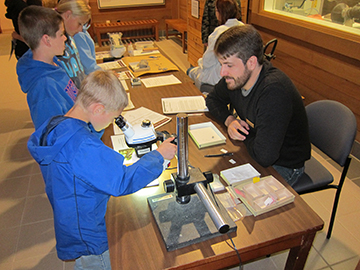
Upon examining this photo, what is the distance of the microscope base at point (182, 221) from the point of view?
3.26ft

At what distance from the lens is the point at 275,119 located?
4.54ft

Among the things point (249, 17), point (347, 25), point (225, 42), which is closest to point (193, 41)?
point (249, 17)

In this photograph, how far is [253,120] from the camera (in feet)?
5.24

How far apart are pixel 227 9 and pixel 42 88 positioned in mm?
2198

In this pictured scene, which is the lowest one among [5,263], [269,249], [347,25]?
[5,263]

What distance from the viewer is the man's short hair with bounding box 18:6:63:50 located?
1.56 metres

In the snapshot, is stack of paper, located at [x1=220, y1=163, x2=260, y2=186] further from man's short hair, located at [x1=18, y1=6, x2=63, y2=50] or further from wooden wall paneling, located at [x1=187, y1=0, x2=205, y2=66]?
wooden wall paneling, located at [x1=187, y1=0, x2=205, y2=66]

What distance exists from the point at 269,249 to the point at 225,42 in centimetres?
99

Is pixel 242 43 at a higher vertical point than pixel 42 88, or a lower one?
higher

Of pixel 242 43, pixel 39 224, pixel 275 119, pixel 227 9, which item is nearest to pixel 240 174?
pixel 275 119

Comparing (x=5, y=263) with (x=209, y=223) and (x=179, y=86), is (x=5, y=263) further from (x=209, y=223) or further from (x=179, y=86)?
(x=179, y=86)

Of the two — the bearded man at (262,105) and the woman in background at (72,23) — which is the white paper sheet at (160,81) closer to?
the woman in background at (72,23)

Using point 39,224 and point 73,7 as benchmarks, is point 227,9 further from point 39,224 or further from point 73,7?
point 39,224

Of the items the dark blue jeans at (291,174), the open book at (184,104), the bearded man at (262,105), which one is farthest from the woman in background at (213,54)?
the dark blue jeans at (291,174)
